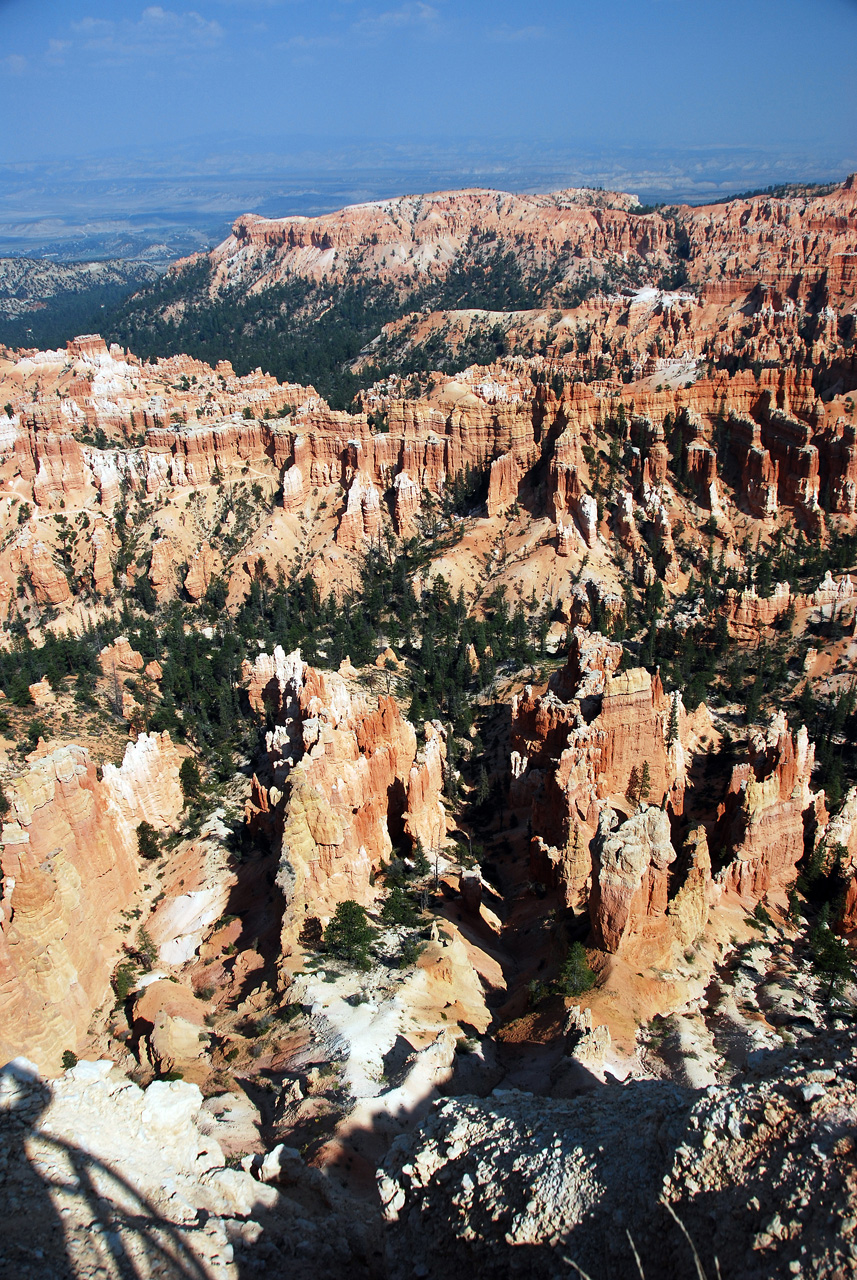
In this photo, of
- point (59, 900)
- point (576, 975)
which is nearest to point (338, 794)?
point (59, 900)

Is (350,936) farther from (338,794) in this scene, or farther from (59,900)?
(59,900)

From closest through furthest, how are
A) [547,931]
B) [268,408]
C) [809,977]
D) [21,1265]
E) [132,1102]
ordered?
[21,1265] → [132,1102] → [809,977] → [547,931] → [268,408]

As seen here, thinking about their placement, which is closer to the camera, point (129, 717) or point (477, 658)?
point (129, 717)

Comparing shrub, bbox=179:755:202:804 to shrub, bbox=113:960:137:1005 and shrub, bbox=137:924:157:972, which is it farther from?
shrub, bbox=113:960:137:1005

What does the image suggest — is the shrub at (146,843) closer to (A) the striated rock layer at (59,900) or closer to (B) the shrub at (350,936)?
(A) the striated rock layer at (59,900)

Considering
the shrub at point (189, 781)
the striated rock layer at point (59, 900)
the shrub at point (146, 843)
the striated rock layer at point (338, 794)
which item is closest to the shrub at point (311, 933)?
the striated rock layer at point (338, 794)

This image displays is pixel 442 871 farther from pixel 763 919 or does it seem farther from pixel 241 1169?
pixel 241 1169

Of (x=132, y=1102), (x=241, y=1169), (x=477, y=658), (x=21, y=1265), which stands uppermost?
(x=21, y=1265)

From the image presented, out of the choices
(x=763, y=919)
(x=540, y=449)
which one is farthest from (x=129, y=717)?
(x=540, y=449)
